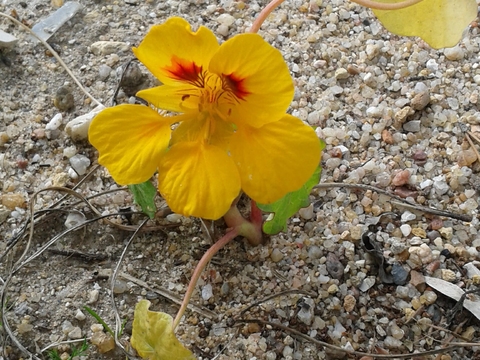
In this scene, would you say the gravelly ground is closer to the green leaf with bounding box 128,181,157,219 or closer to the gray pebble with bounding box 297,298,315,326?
the gray pebble with bounding box 297,298,315,326

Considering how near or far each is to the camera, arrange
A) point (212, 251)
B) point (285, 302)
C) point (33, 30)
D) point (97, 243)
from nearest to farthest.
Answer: point (212, 251) → point (285, 302) → point (97, 243) → point (33, 30)

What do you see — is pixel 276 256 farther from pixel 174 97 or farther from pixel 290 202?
pixel 174 97

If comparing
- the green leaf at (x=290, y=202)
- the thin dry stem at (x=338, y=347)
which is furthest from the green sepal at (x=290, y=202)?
the thin dry stem at (x=338, y=347)

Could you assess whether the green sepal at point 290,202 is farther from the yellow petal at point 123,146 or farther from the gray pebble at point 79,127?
the gray pebble at point 79,127

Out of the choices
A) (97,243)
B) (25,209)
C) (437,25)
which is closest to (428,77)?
(437,25)

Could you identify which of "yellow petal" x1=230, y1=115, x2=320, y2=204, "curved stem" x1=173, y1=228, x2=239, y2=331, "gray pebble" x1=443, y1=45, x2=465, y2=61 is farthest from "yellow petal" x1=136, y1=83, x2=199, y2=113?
"gray pebble" x1=443, y1=45, x2=465, y2=61

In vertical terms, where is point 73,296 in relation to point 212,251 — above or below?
below

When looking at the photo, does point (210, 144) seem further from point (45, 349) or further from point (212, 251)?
point (45, 349)
